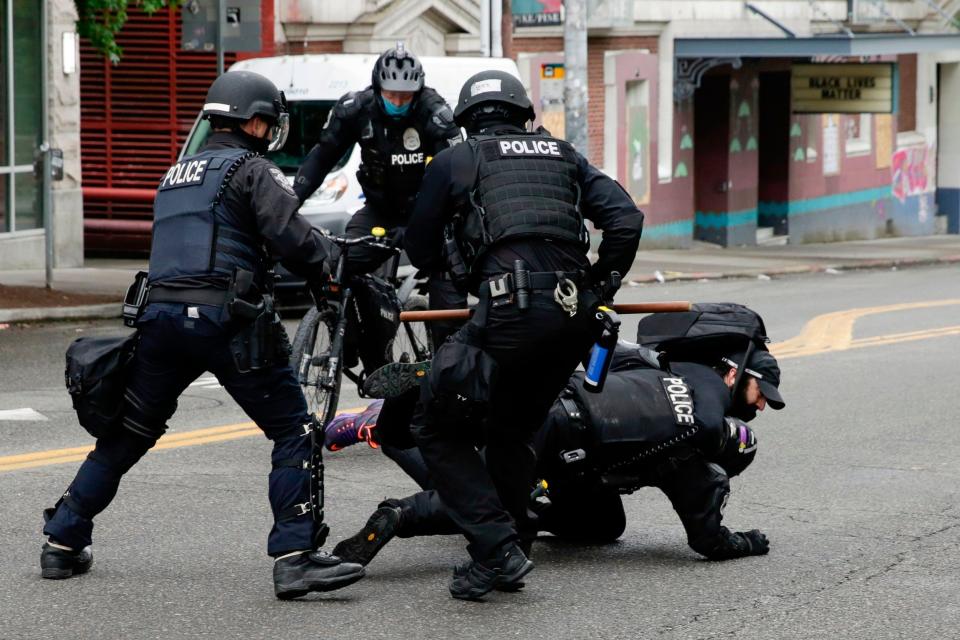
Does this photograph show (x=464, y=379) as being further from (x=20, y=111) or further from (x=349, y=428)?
(x=20, y=111)

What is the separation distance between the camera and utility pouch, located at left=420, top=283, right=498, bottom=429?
6094 mm

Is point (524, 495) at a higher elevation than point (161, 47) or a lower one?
lower

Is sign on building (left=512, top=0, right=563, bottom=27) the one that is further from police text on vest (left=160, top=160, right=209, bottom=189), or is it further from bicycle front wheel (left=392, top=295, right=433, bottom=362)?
police text on vest (left=160, top=160, right=209, bottom=189)

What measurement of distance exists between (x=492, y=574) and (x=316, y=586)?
23.6 inches

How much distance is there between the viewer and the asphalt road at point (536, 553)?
5992 mm

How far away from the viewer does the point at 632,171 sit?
27078 millimetres

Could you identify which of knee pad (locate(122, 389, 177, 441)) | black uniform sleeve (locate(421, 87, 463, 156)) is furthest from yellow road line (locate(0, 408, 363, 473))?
knee pad (locate(122, 389, 177, 441))

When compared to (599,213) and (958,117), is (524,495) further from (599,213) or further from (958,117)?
(958,117)

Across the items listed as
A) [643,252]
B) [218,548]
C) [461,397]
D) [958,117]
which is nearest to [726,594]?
[461,397]

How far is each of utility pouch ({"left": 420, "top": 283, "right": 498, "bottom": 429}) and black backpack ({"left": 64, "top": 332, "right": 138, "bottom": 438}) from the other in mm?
1044

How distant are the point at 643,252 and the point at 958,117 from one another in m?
13.8

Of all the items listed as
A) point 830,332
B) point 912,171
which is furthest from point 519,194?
point 912,171

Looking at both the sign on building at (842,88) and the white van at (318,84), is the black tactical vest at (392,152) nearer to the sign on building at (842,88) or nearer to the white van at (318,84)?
the white van at (318,84)

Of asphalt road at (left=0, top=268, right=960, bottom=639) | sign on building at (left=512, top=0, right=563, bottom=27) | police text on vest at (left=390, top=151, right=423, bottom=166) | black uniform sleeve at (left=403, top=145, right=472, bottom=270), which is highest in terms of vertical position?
sign on building at (left=512, top=0, right=563, bottom=27)
